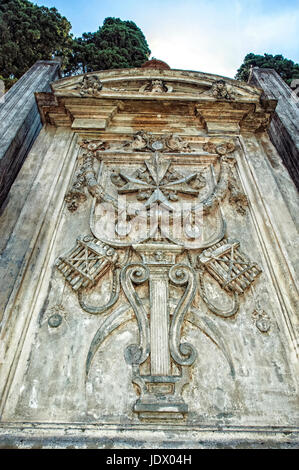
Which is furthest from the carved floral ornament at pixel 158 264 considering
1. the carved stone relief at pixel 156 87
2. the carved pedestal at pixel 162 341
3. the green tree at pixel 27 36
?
the green tree at pixel 27 36

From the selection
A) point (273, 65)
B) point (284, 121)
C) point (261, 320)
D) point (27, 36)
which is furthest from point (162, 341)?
point (273, 65)

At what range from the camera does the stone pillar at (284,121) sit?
5145 millimetres

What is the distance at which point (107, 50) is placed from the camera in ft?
37.9

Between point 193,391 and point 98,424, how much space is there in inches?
34.0

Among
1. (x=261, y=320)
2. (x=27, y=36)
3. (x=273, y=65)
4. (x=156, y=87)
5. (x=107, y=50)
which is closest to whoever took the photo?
(x=261, y=320)

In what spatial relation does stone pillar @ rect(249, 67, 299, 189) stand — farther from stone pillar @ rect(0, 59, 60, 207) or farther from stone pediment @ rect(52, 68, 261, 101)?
stone pillar @ rect(0, 59, 60, 207)

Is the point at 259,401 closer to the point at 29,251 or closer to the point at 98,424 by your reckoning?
the point at 98,424

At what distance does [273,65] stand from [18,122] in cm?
1103

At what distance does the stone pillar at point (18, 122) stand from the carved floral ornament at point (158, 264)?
94cm

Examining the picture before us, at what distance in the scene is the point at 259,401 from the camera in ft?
9.50

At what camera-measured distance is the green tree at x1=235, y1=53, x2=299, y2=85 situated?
1159 centimetres

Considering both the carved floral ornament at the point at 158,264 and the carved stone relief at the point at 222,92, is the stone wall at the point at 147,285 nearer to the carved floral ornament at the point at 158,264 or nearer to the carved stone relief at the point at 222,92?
the carved floral ornament at the point at 158,264

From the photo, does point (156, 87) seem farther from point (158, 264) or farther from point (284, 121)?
point (158, 264)

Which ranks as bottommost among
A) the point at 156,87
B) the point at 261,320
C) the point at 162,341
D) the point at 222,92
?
the point at 162,341
